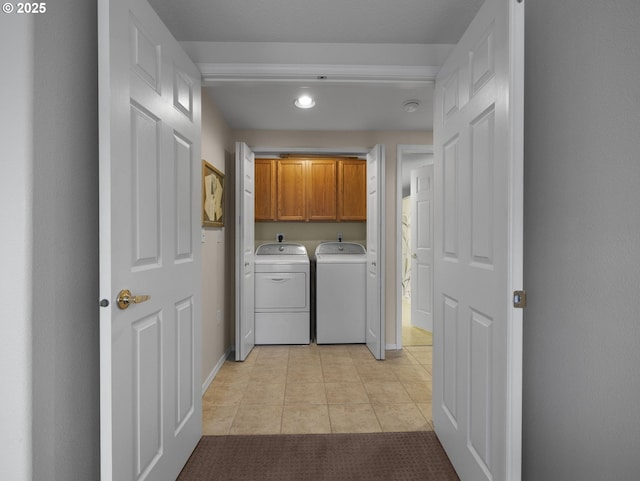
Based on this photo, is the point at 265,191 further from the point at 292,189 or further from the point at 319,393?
the point at 319,393

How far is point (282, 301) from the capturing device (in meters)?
3.64

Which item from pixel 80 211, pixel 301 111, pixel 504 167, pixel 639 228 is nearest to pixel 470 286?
pixel 504 167

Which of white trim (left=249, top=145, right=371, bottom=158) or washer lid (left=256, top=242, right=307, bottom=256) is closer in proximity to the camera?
white trim (left=249, top=145, right=371, bottom=158)

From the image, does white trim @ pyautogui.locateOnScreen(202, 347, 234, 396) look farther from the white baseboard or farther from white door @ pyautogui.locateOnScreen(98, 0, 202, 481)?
white door @ pyautogui.locateOnScreen(98, 0, 202, 481)

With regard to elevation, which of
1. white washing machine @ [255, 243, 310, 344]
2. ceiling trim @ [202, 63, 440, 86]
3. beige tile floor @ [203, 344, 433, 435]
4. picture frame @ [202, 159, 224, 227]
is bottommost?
beige tile floor @ [203, 344, 433, 435]

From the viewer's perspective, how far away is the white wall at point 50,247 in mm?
922

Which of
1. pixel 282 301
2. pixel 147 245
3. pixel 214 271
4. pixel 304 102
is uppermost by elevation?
pixel 304 102

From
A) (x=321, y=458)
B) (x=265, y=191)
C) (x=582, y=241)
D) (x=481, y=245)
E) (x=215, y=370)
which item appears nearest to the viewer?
(x=582, y=241)

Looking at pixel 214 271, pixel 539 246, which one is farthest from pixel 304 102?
pixel 539 246

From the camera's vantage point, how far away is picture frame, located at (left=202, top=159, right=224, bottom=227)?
8.42 ft

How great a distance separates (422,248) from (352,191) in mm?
1171

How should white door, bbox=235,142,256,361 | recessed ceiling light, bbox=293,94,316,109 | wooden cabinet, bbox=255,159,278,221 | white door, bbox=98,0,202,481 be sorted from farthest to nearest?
1. wooden cabinet, bbox=255,159,278,221
2. white door, bbox=235,142,256,361
3. recessed ceiling light, bbox=293,94,316,109
4. white door, bbox=98,0,202,481

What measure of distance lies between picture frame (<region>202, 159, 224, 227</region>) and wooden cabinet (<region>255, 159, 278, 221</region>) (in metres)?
0.89

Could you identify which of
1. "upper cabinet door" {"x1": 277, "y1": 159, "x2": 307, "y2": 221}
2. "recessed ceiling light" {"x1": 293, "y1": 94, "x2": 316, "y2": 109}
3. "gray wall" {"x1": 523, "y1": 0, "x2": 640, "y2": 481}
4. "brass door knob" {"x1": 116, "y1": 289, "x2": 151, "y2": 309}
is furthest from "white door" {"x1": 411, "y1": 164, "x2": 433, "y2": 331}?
"brass door knob" {"x1": 116, "y1": 289, "x2": 151, "y2": 309}
